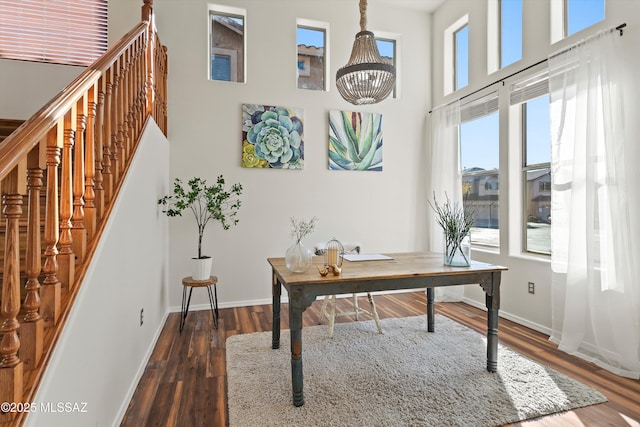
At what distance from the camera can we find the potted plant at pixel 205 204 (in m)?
3.31

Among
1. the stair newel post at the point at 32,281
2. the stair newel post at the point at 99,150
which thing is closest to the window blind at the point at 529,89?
the stair newel post at the point at 99,150

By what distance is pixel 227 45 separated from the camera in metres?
4.17

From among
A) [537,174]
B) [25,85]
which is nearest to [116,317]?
[25,85]

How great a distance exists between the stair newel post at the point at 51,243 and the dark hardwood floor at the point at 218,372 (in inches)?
40.3

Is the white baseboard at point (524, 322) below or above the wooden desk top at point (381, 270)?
below

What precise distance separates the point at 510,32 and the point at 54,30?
492 centimetres

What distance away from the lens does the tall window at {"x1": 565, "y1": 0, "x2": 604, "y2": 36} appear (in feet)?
9.34

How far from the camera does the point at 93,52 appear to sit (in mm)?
3816

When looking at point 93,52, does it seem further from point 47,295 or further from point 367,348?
point 367,348

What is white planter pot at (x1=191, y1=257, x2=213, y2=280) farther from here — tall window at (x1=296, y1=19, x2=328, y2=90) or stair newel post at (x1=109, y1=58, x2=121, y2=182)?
tall window at (x1=296, y1=19, x2=328, y2=90)

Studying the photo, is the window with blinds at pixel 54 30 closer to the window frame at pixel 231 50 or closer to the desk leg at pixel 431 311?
the window frame at pixel 231 50

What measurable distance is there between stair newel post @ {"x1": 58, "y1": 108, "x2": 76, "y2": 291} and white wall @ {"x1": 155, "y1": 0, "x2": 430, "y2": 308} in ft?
8.23

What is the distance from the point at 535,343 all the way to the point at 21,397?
3.34 m

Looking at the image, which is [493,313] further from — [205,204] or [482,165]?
[205,204]
